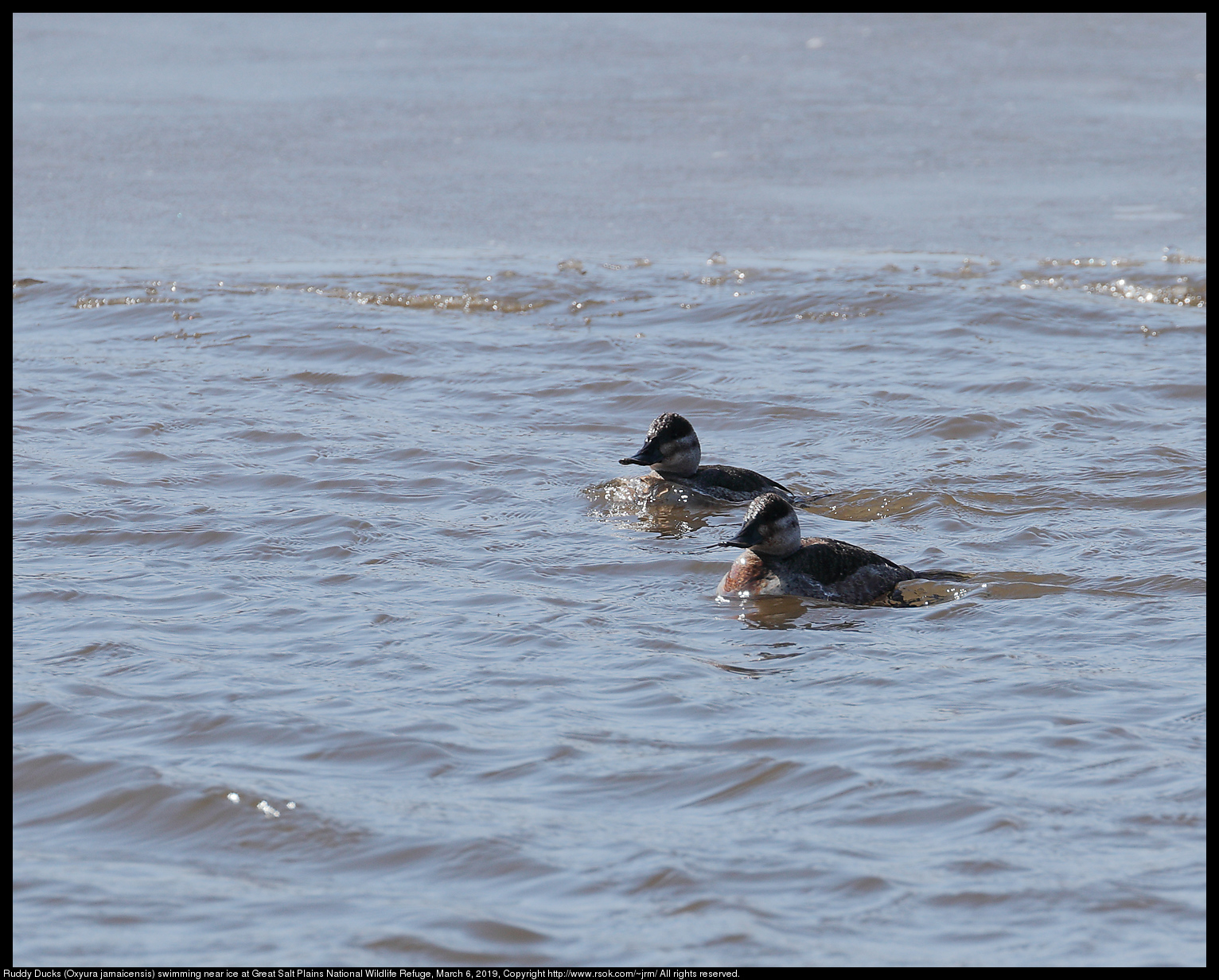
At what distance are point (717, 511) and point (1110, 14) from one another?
1631cm

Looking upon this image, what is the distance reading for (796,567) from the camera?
24.0 feet

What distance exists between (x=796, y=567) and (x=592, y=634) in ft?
3.86

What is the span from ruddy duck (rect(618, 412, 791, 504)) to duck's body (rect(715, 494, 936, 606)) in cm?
157

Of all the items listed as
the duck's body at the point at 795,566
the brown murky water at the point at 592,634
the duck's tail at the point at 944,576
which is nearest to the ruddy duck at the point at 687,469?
the brown murky water at the point at 592,634

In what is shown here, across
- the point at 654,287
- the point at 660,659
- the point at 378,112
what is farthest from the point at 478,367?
the point at 378,112

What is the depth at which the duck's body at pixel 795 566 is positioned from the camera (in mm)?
7199

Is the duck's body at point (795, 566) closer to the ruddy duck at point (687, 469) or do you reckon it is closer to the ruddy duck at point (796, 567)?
the ruddy duck at point (796, 567)

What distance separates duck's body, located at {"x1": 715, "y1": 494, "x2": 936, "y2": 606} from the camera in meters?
7.20

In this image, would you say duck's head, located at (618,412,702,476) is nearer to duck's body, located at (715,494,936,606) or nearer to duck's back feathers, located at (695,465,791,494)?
duck's back feathers, located at (695,465,791,494)

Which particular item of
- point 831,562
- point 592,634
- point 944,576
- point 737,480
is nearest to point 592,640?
point 592,634

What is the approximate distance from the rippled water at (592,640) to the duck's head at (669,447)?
29cm

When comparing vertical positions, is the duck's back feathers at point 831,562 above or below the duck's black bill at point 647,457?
below

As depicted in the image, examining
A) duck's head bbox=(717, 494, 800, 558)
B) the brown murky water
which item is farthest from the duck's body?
the brown murky water

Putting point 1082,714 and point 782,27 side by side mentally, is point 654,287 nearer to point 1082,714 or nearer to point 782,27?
point 1082,714
